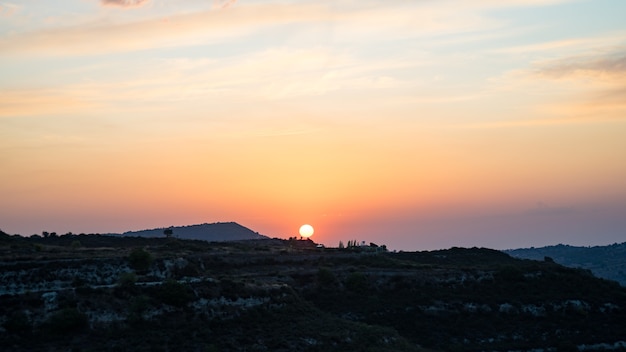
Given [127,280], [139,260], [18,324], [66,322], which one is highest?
[139,260]

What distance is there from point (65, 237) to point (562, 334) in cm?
8624

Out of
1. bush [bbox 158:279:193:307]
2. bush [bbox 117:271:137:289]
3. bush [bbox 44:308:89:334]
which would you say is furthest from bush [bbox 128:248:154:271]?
bush [bbox 44:308:89:334]

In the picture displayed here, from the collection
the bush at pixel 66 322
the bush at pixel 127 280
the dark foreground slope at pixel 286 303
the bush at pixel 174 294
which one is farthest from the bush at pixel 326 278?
the bush at pixel 66 322

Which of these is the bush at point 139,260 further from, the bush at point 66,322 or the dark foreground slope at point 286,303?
the bush at point 66,322

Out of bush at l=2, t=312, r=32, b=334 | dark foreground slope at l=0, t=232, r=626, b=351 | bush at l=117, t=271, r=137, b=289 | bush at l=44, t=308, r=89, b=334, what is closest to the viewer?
bush at l=2, t=312, r=32, b=334

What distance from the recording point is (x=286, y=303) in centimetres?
7444

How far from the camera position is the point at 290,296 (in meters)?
76.4

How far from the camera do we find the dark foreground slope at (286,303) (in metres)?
60.4

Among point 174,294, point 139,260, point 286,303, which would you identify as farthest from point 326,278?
point 174,294

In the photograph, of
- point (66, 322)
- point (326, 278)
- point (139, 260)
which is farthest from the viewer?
point (326, 278)

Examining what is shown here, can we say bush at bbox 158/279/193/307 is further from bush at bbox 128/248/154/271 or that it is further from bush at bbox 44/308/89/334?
bush at bbox 128/248/154/271

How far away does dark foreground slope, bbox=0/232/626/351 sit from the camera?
198 ft

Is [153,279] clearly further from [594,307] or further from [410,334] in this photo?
[594,307]

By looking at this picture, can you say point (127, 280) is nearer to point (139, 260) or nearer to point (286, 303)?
point (139, 260)
